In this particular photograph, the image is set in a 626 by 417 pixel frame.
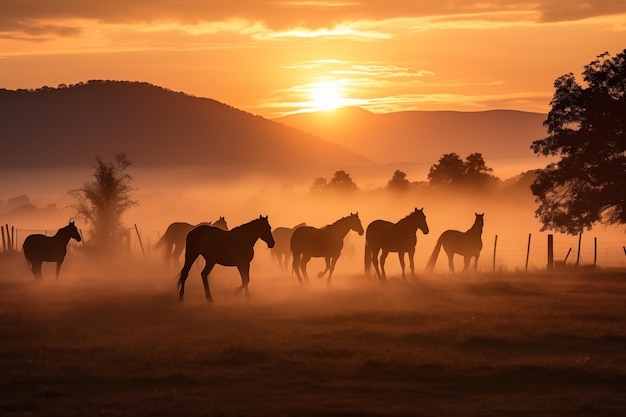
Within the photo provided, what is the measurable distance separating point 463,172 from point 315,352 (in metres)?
79.0

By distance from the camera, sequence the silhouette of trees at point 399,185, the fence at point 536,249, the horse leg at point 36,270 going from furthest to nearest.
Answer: the silhouette of trees at point 399,185
the fence at point 536,249
the horse leg at point 36,270

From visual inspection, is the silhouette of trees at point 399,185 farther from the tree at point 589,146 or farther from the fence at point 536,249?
the tree at point 589,146

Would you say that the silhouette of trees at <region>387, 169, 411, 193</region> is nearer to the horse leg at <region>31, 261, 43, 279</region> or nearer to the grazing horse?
the grazing horse

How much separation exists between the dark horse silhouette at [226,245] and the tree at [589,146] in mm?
25543

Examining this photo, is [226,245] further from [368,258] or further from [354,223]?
[368,258]

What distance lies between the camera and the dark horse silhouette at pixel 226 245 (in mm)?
29484

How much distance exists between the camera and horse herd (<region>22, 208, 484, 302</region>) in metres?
29.6

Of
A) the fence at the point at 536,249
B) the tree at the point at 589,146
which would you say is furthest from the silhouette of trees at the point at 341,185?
the tree at the point at 589,146

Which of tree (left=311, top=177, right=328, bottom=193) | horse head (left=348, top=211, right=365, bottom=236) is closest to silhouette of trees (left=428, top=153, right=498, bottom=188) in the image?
tree (left=311, top=177, right=328, bottom=193)

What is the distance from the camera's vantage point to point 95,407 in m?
15.4

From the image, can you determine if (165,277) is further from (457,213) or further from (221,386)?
(457,213)

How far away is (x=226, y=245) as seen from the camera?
29.5 meters

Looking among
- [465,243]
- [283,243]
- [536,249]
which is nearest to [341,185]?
[536,249]

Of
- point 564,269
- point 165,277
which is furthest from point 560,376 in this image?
point 564,269
